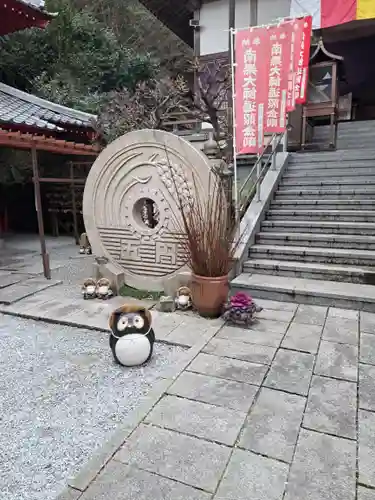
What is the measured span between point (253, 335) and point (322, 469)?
1.54m

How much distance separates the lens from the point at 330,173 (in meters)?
6.21

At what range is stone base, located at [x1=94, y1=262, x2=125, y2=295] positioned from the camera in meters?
4.47

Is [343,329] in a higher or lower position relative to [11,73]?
lower

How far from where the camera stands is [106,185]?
4535 mm

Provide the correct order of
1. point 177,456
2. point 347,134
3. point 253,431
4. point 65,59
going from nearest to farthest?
point 177,456 → point 253,431 → point 347,134 → point 65,59

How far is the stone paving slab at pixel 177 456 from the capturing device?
1.62 meters

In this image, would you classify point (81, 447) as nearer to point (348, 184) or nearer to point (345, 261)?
point (345, 261)

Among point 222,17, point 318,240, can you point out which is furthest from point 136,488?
point 222,17

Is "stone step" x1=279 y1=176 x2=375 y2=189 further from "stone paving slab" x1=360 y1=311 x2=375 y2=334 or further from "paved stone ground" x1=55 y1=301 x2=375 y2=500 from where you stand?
"paved stone ground" x1=55 y1=301 x2=375 y2=500

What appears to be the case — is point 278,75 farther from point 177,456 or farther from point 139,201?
point 177,456

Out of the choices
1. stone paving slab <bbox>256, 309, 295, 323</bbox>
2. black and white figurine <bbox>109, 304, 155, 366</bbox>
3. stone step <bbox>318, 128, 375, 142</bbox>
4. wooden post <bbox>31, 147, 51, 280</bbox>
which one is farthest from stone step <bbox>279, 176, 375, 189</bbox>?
black and white figurine <bbox>109, 304, 155, 366</bbox>

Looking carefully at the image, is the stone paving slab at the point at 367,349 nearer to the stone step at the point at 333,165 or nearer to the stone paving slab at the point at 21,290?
the stone paving slab at the point at 21,290

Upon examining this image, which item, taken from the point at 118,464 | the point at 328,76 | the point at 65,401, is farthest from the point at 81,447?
the point at 328,76

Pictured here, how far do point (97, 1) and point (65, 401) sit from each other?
1666 centimetres
